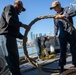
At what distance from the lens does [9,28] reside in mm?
3906

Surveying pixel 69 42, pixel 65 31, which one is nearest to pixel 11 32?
pixel 65 31

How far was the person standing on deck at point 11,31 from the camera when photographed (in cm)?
383

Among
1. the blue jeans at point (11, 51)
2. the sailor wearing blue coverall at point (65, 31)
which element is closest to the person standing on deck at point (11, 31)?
the blue jeans at point (11, 51)

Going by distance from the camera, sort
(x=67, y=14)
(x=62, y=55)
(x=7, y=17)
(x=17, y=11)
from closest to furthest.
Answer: (x=7, y=17), (x=17, y=11), (x=67, y=14), (x=62, y=55)

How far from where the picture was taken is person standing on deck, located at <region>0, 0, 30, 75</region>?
3.83 meters

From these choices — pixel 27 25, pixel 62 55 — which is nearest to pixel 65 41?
pixel 62 55

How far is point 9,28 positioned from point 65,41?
54.8 inches

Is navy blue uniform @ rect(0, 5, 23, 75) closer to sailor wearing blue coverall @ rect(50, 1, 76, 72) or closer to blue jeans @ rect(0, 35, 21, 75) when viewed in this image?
blue jeans @ rect(0, 35, 21, 75)

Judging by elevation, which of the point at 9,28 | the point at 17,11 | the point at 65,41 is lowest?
the point at 65,41

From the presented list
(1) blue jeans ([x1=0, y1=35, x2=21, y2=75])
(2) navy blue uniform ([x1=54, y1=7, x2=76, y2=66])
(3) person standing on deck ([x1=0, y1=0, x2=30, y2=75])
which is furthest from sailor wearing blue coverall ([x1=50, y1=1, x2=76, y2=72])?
(1) blue jeans ([x1=0, y1=35, x2=21, y2=75])

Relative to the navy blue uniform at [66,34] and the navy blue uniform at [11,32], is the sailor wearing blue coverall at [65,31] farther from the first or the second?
the navy blue uniform at [11,32]

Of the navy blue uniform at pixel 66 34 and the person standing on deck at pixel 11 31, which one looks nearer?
the person standing on deck at pixel 11 31

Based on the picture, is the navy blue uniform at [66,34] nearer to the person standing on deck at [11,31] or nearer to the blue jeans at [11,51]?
the person standing on deck at [11,31]

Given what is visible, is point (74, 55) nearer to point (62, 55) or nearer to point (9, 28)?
point (62, 55)
